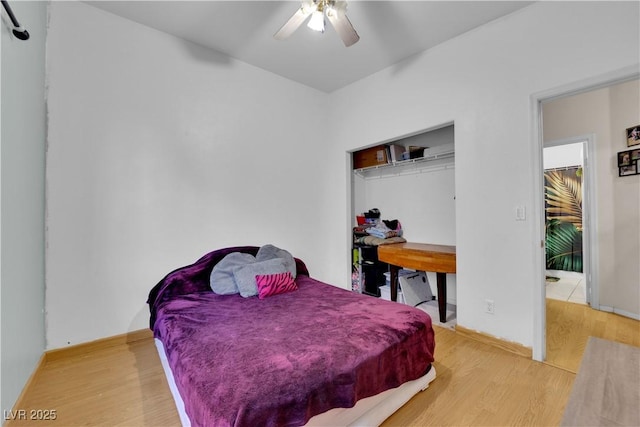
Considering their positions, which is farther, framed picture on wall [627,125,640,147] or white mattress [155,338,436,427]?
framed picture on wall [627,125,640,147]

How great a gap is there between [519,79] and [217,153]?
110 inches

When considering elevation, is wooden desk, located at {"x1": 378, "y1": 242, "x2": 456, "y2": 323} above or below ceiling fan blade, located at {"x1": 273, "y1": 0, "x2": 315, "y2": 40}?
below

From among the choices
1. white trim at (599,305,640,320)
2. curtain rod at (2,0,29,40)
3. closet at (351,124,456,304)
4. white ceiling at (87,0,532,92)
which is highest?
white ceiling at (87,0,532,92)

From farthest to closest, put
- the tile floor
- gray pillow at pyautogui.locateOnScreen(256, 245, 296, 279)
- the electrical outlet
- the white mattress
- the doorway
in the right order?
the doorway, the tile floor, gray pillow at pyautogui.locateOnScreen(256, 245, 296, 279), the electrical outlet, the white mattress

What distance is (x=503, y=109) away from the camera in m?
2.25

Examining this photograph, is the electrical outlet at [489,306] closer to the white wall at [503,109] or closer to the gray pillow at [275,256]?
the white wall at [503,109]

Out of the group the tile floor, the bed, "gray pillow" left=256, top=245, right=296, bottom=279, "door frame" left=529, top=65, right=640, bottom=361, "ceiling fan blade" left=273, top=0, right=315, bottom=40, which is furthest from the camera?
the tile floor

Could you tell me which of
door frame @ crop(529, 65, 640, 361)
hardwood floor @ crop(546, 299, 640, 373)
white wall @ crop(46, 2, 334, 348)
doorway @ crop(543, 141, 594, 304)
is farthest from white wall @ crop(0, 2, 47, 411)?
doorway @ crop(543, 141, 594, 304)

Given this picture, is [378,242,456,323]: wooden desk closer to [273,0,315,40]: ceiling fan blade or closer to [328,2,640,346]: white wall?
[328,2,640,346]: white wall

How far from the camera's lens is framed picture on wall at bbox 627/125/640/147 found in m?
2.73

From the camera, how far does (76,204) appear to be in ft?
6.95

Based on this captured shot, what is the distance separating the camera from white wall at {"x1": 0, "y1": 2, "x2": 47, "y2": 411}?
1.38 metres

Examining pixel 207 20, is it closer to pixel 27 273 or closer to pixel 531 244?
pixel 27 273

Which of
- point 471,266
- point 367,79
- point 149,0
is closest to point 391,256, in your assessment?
point 471,266
